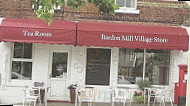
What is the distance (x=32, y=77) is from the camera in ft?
41.6

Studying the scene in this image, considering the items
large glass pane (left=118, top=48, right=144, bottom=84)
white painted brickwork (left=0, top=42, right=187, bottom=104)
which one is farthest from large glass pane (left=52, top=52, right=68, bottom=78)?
large glass pane (left=118, top=48, right=144, bottom=84)

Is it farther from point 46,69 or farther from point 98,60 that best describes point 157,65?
point 46,69

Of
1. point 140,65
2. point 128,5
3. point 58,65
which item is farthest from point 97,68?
point 128,5

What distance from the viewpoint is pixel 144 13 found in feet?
42.5

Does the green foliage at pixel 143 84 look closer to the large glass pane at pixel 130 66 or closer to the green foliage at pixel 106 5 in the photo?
the large glass pane at pixel 130 66

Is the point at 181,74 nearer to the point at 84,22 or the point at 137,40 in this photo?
the point at 137,40

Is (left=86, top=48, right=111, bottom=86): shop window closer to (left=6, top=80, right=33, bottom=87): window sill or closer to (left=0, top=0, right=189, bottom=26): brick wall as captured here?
(left=0, top=0, right=189, bottom=26): brick wall

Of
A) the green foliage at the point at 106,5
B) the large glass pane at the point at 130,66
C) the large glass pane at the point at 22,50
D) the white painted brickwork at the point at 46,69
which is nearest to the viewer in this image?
the green foliage at the point at 106,5

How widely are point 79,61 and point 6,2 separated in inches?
138

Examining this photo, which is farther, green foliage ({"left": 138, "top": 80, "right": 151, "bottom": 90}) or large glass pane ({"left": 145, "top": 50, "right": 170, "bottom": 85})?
large glass pane ({"left": 145, "top": 50, "right": 170, "bottom": 85})

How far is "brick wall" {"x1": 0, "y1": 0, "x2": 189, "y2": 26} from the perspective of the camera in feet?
41.4

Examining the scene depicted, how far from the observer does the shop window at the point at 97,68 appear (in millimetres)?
12922

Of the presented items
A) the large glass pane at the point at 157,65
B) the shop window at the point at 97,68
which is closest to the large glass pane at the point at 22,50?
the shop window at the point at 97,68

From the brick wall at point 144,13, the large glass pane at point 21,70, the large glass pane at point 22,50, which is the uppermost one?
the brick wall at point 144,13
